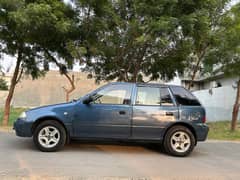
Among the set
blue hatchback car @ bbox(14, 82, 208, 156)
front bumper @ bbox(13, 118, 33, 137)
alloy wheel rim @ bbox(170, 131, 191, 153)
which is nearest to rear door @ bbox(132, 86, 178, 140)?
blue hatchback car @ bbox(14, 82, 208, 156)

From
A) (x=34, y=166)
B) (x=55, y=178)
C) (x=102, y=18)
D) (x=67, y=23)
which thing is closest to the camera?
(x=55, y=178)

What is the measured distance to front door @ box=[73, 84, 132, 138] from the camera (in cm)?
768

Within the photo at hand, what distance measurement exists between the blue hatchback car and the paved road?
1.32 feet

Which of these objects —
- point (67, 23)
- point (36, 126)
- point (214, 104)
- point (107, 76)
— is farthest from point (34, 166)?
point (214, 104)

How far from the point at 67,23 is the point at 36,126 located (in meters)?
4.66

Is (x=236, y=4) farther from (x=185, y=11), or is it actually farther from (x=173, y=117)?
(x=173, y=117)

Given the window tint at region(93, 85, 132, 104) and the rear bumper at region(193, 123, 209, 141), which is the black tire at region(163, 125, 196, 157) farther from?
the window tint at region(93, 85, 132, 104)

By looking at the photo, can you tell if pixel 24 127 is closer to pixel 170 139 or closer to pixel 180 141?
pixel 170 139

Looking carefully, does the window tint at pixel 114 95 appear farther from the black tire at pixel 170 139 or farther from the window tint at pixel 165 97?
the black tire at pixel 170 139

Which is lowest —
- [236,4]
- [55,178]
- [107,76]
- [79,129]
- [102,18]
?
[55,178]

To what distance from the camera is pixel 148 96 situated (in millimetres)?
8031

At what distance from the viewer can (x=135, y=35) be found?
11484mm

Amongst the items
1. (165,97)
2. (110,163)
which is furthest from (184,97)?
(110,163)

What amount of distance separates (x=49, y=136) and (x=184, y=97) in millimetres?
3619
